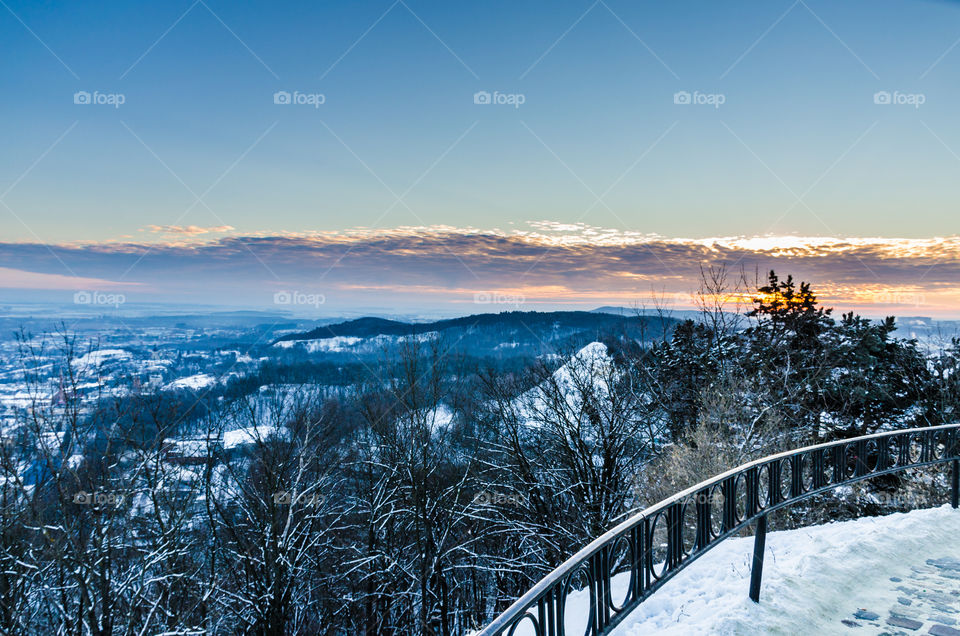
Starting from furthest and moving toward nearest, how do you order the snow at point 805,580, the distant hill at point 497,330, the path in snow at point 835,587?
1. the distant hill at point 497,330
2. the snow at point 805,580
3. the path in snow at point 835,587

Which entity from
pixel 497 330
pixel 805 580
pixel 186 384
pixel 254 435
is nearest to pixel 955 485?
pixel 805 580

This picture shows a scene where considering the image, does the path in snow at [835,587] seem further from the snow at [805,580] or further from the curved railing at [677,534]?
the curved railing at [677,534]

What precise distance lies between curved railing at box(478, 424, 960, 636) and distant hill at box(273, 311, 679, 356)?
10.5 meters

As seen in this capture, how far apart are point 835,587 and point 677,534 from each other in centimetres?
237

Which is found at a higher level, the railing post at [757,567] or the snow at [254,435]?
the railing post at [757,567]

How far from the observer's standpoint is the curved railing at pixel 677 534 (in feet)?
7.75

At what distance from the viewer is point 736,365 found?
1978cm

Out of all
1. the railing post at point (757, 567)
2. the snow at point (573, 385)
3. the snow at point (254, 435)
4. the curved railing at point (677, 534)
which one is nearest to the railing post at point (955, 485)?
the curved railing at point (677, 534)

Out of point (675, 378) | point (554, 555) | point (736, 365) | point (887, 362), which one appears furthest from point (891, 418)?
point (554, 555)

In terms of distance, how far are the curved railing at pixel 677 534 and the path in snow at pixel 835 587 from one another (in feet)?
1.35

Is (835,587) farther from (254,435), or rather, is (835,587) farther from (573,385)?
(254,435)

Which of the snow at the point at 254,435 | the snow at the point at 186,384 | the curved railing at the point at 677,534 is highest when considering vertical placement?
the curved railing at the point at 677,534

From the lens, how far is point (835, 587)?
459cm

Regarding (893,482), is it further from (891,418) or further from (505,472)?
(505,472)
